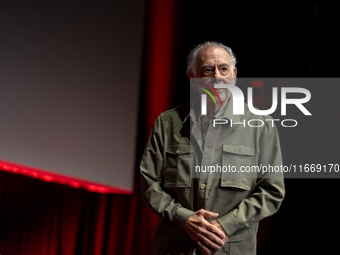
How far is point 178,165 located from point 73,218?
4.75 ft

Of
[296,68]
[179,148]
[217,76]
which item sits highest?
[296,68]

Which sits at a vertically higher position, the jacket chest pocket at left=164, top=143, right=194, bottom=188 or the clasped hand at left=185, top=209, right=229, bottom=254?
the jacket chest pocket at left=164, top=143, right=194, bottom=188

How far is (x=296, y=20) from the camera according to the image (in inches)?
92.4

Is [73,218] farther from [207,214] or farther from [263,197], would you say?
[263,197]

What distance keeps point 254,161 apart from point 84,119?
1.57m

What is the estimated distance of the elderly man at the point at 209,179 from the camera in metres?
1.24

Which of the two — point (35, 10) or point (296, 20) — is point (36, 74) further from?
point (296, 20)

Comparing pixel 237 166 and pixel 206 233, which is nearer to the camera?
pixel 206 233

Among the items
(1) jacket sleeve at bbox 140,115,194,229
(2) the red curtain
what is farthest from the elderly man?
(2) the red curtain

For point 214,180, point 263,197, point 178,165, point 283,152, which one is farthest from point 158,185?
Answer: point 283,152

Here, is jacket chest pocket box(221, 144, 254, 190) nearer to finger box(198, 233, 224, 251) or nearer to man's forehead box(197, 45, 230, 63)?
finger box(198, 233, 224, 251)

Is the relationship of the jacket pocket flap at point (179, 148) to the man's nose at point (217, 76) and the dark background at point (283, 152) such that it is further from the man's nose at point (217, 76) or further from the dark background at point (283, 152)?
the dark background at point (283, 152)

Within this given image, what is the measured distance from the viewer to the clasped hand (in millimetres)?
1201

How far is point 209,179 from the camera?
1309 mm
